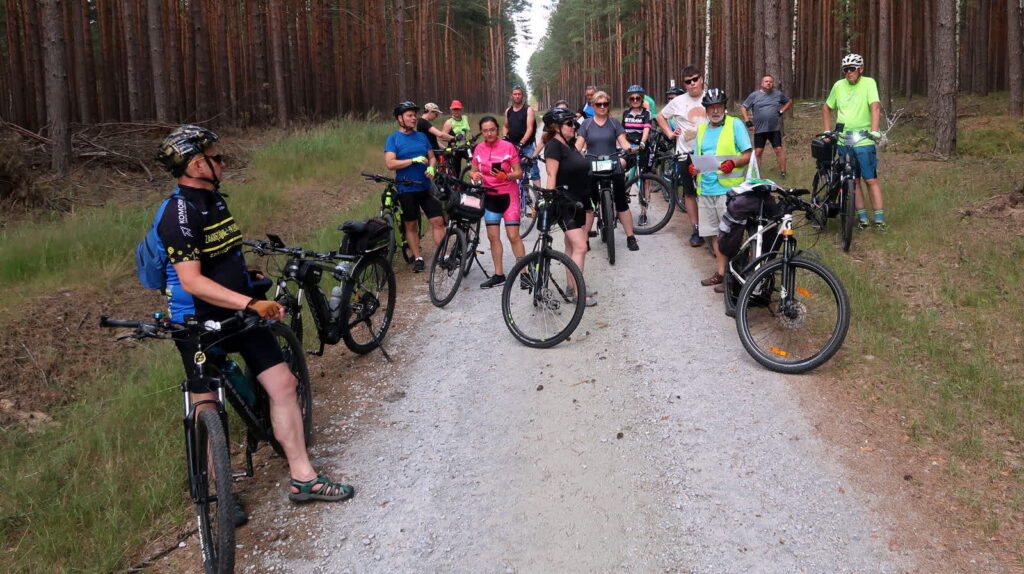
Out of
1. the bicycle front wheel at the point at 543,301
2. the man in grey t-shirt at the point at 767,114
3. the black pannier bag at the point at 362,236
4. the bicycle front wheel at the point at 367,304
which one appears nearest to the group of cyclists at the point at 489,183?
the bicycle front wheel at the point at 543,301

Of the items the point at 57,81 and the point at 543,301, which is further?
the point at 57,81

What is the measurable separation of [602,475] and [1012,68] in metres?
20.4

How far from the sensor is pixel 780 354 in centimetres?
584

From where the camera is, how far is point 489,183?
26.4 ft

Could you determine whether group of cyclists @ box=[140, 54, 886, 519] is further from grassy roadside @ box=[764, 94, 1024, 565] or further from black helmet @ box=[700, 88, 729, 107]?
grassy roadside @ box=[764, 94, 1024, 565]

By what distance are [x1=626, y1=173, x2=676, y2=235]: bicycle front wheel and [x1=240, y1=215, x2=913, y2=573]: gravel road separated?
14.6ft

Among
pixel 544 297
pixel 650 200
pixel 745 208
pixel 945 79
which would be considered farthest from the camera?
pixel 945 79

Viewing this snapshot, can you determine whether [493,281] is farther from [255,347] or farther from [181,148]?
[181,148]

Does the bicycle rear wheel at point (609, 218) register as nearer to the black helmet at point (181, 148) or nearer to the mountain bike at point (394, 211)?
the mountain bike at point (394, 211)

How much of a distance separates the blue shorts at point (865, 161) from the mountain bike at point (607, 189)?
295cm

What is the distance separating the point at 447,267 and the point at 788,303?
4.00m

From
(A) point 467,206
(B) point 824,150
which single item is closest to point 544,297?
(A) point 467,206

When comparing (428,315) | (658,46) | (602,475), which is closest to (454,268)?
(428,315)

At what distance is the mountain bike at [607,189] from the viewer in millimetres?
9328
